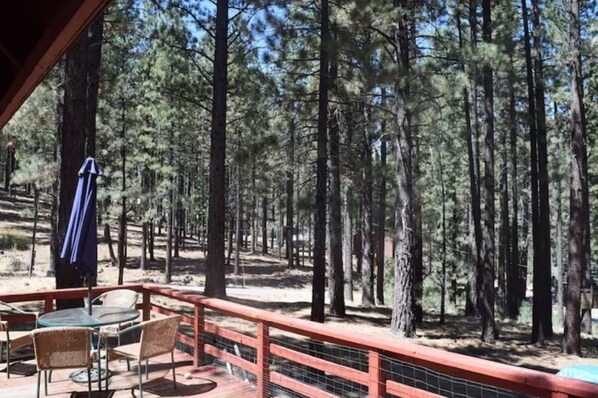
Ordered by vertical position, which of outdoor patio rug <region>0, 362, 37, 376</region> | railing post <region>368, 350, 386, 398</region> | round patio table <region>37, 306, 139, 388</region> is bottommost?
outdoor patio rug <region>0, 362, 37, 376</region>

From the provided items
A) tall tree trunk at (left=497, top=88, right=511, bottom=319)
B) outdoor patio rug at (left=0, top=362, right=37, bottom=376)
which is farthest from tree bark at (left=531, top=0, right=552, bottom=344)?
outdoor patio rug at (left=0, top=362, right=37, bottom=376)

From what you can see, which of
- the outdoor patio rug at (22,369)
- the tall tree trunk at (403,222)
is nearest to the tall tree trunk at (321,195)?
the tall tree trunk at (403,222)

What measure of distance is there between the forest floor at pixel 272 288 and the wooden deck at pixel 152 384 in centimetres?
646

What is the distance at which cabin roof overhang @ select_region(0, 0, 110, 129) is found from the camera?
2.09m

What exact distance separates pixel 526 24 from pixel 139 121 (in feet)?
43.6

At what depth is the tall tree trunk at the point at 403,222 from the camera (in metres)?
10.5

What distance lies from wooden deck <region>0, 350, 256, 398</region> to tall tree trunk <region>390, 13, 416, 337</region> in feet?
20.8

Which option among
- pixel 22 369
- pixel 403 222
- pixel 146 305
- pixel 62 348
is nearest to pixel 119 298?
pixel 146 305

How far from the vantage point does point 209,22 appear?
1238cm

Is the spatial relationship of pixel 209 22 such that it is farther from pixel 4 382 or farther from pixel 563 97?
pixel 563 97

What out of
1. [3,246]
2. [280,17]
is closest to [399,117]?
[280,17]

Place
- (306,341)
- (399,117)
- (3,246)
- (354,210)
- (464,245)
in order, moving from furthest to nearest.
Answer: (464,245) < (3,246) < (354,210) < (399,117) < (306,341)

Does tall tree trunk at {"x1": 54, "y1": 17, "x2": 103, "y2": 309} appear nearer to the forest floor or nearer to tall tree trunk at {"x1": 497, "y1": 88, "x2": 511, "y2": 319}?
the forest floor

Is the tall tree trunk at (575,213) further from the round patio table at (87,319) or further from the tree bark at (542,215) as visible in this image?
the round patio table at (87,319)
